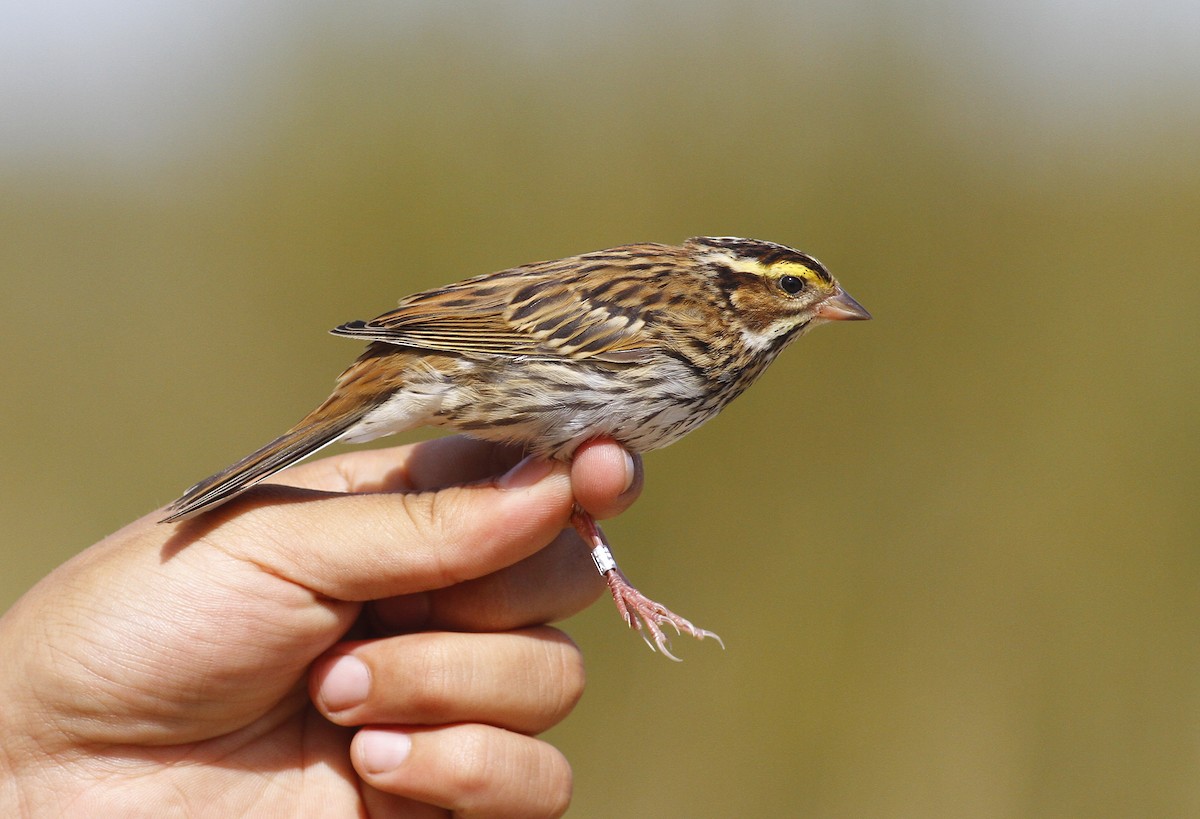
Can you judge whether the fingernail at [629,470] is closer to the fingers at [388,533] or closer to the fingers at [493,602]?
the fingers at [388,533]

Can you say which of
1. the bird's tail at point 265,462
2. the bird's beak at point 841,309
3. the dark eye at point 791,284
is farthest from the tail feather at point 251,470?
the bird's beak at point 841,309

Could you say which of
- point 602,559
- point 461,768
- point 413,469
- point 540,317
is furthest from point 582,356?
point 461,768

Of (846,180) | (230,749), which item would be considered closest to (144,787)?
(230,749)

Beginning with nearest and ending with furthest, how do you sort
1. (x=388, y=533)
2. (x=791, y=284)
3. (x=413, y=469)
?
(x=388, y=533), (x=791, y=284), (x=413, y=469)

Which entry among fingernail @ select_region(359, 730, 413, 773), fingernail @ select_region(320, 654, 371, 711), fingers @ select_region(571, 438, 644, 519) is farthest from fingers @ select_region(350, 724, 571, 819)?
fingers @ select_region(571, 438, 644, 519)

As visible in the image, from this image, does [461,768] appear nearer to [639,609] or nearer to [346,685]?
[346,685]

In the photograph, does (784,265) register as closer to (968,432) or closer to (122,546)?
(122,546)

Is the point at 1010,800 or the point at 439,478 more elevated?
the point at 439,478
